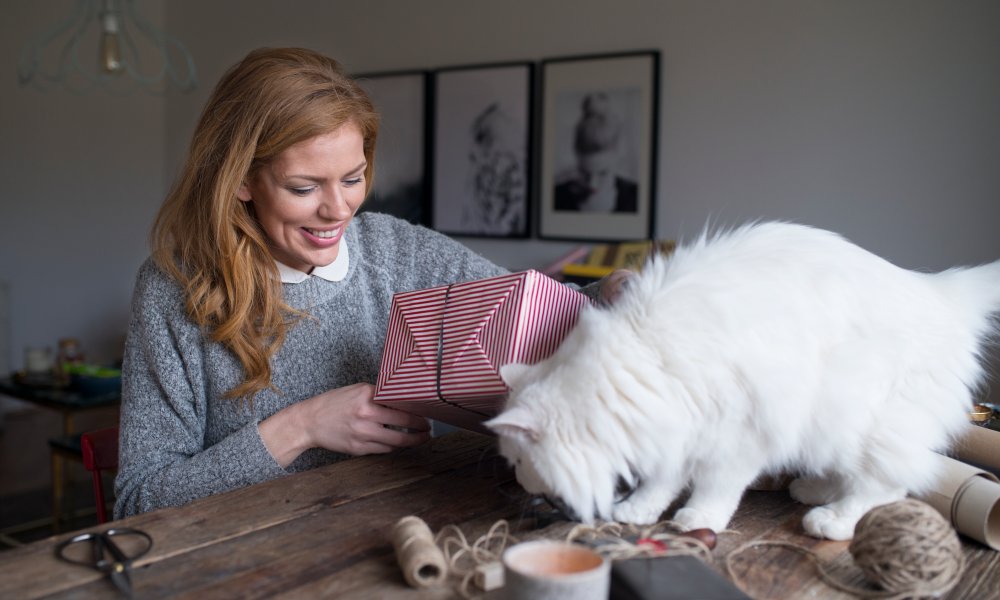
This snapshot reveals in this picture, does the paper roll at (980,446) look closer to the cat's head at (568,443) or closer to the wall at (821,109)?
the cat's head at (568,443)

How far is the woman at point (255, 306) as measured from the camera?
1.25 metres

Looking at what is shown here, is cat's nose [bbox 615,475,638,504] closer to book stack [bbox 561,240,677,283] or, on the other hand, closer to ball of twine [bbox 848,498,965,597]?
ball of twine [bbox 848,498,965,597]

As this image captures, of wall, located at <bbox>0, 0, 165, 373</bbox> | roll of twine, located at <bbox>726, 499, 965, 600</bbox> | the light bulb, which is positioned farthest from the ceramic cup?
wall, located at <bbox>0, 0, 165, 373</bbox>

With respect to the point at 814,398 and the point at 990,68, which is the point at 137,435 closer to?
the point at 814,398

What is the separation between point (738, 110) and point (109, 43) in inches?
103

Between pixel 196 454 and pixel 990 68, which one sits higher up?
pixel 990 68

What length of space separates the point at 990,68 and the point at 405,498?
2688mm

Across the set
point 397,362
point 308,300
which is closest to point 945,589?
point 397,362

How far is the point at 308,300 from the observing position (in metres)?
1.45

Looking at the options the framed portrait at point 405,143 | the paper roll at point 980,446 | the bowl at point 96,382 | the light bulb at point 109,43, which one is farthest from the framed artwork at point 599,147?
the paper roll at point 980,446

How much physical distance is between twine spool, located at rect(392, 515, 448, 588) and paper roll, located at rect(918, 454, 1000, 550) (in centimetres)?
61

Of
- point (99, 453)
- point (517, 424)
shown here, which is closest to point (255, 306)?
point (99, 453)

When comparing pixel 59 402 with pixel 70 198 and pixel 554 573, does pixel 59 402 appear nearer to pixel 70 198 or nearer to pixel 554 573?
pixel 70 198

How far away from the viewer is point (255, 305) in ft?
4.51
